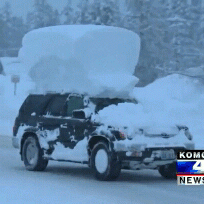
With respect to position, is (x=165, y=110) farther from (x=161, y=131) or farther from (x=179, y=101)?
(x=161, y=131)

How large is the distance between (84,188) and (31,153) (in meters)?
3.34

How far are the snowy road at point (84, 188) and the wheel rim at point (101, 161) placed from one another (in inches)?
10.7

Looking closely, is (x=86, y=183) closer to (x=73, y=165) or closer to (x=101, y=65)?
(x=101, y=65)

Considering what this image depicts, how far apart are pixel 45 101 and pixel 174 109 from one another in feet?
66.3

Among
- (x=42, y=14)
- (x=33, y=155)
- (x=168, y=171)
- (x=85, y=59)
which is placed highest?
(x=42, y=14)

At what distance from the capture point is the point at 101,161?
13336 mm

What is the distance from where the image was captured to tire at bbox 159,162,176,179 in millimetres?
14055

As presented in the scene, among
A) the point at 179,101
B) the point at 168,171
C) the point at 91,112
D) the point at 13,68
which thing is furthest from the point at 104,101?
the point at 13,68

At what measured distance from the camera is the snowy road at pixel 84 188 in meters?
10.8

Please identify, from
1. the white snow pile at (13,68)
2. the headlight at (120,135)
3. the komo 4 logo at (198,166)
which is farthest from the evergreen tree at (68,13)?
the komo 4 logo at (198,166)

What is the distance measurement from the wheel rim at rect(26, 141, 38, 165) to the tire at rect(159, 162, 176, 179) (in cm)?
277

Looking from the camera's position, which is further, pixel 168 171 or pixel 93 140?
pixel 168 171

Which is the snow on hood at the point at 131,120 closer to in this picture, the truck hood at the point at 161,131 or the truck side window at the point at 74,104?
the truck hood at the point at 161,131

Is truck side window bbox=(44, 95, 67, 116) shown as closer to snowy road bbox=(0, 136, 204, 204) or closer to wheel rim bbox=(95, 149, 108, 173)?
snowy road bbox=(0, 136, 204, 204)
